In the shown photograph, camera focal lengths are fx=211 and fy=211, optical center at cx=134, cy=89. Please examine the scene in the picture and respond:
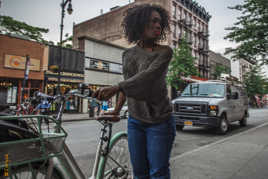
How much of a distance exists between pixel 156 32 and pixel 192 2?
41.6 metres

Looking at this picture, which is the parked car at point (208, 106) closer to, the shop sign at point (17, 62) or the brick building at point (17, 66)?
the brick building at point (17, 66)

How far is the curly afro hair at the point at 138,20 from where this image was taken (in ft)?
5.99

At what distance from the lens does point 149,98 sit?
5.51ft

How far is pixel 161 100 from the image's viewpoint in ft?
5.84

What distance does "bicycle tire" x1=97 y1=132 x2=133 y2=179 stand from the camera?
2.37 m

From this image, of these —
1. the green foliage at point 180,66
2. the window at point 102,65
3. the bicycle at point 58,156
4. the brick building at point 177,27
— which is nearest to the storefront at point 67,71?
the window at point 102,65

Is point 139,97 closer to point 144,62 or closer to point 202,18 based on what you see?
point 144,62

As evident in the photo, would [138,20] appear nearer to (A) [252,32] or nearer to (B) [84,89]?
(B) [84,89]

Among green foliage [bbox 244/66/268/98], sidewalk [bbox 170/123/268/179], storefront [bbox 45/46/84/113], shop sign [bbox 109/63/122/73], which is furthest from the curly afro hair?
green foliage [bbox 244/66/268/98]

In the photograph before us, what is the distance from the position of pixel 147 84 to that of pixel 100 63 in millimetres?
22387

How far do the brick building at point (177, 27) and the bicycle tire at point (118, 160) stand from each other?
28.8 m

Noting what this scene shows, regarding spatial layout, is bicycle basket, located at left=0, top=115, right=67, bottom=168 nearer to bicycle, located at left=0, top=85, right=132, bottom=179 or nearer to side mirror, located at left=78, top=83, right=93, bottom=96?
bicycle, located at left=0, top=85, right=132, bottom=179

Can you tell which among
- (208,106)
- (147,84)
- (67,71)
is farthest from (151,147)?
(67,71)

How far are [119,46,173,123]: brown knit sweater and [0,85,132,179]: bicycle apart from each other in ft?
1.27
